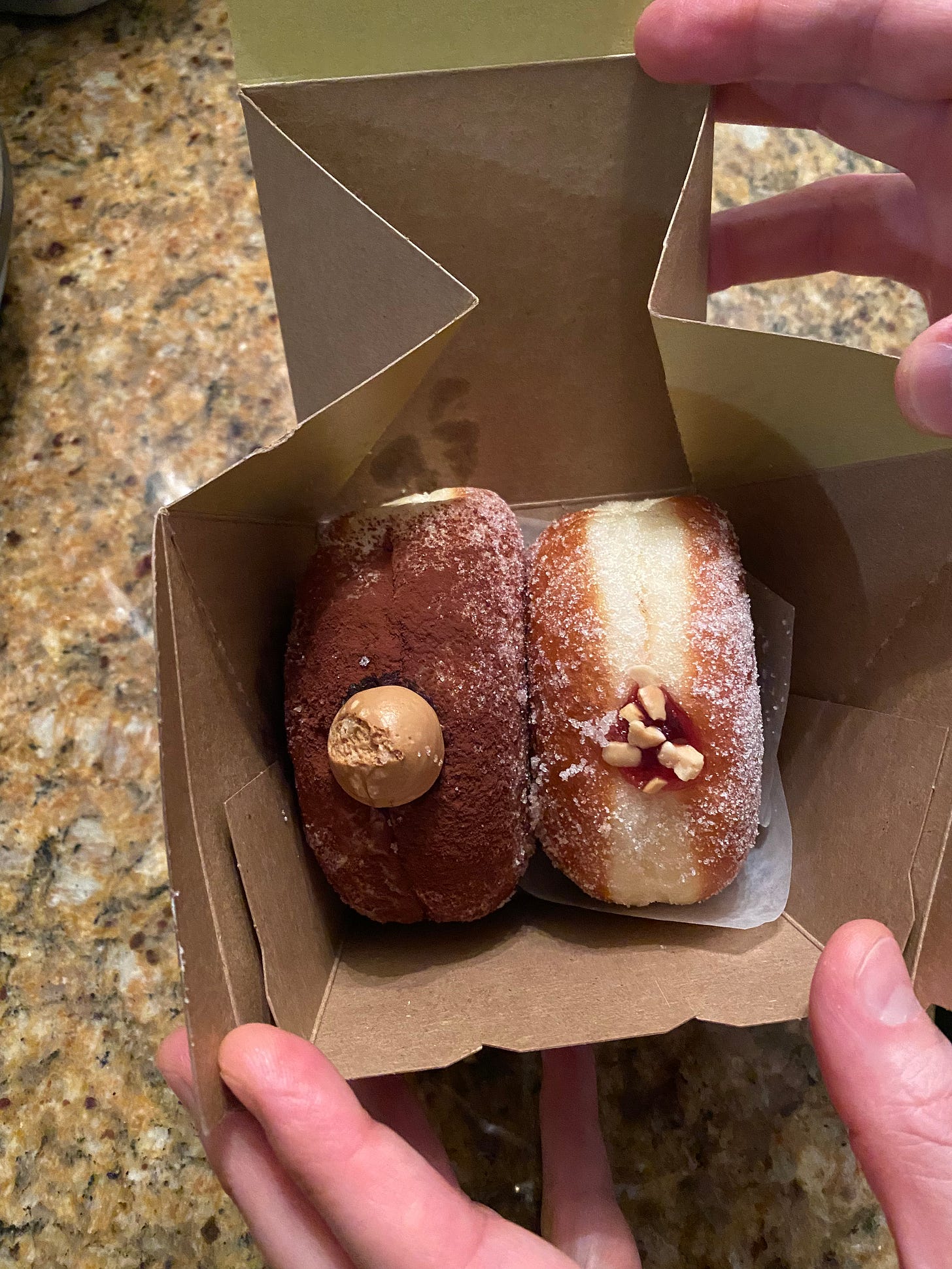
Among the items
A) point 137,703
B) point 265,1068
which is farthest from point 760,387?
point 137,703

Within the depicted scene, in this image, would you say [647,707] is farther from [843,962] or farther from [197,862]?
[197,862]

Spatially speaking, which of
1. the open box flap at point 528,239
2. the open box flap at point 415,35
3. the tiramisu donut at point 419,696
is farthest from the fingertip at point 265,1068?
the open box flap at point 415,35

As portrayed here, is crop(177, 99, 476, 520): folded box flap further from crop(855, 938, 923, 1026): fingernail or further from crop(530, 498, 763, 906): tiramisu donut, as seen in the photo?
crop(855, 938, 923, 1026): fingernail

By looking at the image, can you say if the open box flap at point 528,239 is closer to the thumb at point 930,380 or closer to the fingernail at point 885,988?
the thumb at point 930,380

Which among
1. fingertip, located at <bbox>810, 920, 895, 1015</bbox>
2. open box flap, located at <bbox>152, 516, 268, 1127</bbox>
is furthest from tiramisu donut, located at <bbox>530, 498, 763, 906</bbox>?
open box flap, located at <bbox>152, 516, 268, 1127</bbox>

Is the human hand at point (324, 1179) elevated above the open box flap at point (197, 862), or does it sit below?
below

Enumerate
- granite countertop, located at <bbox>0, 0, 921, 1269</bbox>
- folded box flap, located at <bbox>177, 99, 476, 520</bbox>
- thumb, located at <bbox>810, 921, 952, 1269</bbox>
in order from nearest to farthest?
A: thumb, located at <bbox>810, 921, 952, 1269</bbox>
folded box flap, located at <bbox>177, 99, 476, 520</bbox>
granite countertop, located at <bbox>0, 0, 921, 1269</bbox>
